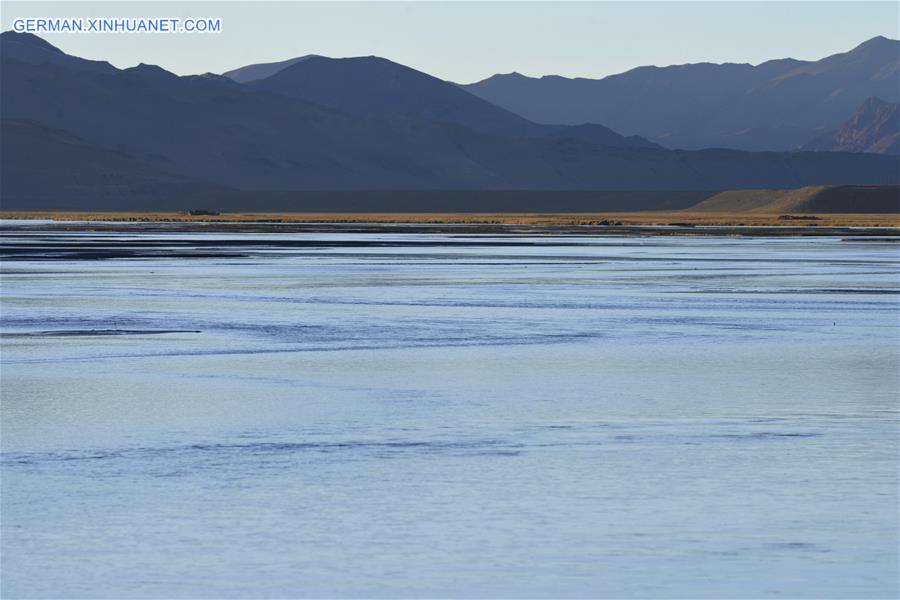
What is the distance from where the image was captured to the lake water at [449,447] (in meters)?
11.5

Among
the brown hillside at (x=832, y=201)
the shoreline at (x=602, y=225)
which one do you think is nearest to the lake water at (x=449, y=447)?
the shoreline at (x=602, y=225)

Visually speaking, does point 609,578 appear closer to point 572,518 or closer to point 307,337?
point 572,518

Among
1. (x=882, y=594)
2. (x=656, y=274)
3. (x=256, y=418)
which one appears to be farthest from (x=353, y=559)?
(x=656, y=274)

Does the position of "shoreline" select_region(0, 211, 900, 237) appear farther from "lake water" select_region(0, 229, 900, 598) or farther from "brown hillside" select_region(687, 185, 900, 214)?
"lake water" select_region(0, 229, 900, 598)

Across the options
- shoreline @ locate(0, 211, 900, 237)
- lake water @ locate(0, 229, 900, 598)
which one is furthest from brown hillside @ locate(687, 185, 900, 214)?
lake water @ locate(0, 229, 900, 598)

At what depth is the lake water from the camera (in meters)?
11.5

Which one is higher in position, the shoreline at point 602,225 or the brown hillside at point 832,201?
the brown hillside at point 832,201

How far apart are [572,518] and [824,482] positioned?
2655 millimetres

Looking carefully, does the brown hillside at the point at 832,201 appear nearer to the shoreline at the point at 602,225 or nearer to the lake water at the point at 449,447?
the shoreline at the point at 602,225

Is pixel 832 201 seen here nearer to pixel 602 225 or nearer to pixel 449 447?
pixel 602 225

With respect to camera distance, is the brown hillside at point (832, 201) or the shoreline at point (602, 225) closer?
the shoreline at point (602, 225)

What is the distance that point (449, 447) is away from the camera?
1614 centimetres

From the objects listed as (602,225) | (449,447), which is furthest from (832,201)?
(449,447)

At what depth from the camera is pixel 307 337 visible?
2716 cm
